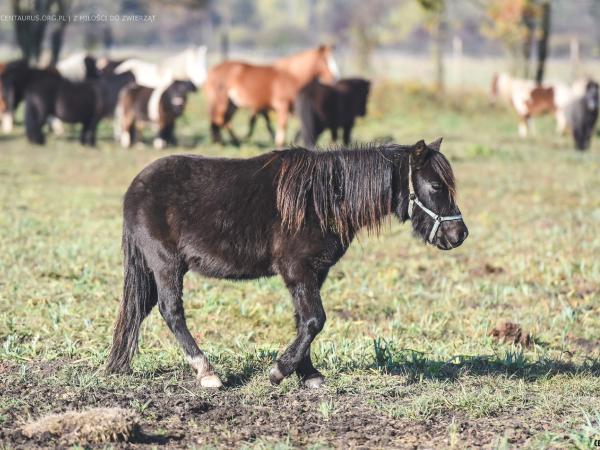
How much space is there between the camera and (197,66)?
968 inches

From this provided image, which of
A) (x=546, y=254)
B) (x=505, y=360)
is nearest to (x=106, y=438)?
(x=505, y=360)

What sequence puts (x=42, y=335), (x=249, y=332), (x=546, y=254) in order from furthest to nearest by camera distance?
(x=546, y=254) → (x=249, y=332) → (x=42, y=335)

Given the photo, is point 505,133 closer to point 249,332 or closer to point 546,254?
point 546,254

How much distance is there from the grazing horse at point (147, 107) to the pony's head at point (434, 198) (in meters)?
14.8

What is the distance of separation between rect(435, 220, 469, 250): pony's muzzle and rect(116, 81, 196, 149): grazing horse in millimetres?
14833

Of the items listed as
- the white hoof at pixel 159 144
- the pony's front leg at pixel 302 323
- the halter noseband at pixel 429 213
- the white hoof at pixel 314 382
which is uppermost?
the halter noseband at pixel 429 213

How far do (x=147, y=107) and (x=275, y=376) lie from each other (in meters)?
15.4

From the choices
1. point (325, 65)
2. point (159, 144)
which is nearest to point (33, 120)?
point (159, 144)

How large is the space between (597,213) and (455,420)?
826 centimetres

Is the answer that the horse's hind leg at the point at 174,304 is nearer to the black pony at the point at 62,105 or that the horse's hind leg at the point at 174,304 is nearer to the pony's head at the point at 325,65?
the black pony at the point at 62,105

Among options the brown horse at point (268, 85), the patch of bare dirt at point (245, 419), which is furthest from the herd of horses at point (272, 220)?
the brown horse at point (268, 85)

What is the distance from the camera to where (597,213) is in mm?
12328

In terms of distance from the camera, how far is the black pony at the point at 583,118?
70.5 ft

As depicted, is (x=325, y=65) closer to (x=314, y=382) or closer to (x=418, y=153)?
(x=418, y=153)
